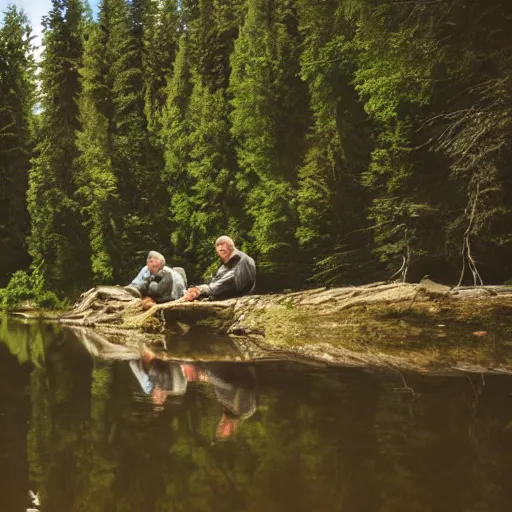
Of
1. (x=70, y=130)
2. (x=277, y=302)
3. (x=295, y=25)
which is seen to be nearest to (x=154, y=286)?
(x=277, y=302)

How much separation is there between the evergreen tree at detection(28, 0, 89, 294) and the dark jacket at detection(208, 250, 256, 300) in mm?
8083

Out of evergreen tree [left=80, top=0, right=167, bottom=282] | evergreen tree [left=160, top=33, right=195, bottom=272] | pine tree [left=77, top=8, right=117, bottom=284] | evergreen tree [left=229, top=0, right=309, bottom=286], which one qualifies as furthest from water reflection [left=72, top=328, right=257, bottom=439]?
pine tree [left=77, top=8, right=117, bottom=284]

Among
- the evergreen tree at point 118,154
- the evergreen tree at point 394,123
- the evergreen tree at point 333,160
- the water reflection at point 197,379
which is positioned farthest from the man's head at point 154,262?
the evergreen tree at point 118,154

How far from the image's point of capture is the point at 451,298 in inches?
228

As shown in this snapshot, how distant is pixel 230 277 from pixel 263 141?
4.08 meters

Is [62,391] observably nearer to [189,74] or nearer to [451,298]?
[451,298]

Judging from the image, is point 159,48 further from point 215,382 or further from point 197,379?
point 215,382

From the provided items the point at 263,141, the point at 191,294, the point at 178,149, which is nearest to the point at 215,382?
the point at 191,294

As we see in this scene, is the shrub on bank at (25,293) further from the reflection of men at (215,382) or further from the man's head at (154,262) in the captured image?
the reflection of men at (215,382)

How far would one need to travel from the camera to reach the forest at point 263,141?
6965 millimetres

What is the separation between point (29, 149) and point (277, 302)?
567 inches

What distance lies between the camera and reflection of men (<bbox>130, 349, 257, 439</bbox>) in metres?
2.94

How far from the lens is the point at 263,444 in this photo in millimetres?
2393

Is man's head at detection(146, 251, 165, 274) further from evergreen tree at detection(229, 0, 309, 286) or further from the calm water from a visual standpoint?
the calm water
